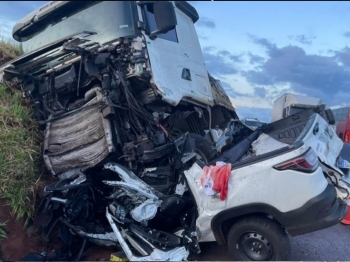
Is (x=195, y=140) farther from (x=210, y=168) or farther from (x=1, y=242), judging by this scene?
(x=1, y=242)

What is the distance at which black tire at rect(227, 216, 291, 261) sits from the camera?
296cm

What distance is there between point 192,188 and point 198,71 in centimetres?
228

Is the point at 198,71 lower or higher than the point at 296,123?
higher

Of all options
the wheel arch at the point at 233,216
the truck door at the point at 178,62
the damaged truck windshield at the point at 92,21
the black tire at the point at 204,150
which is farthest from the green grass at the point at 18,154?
the wheel arch at the point at 233,216

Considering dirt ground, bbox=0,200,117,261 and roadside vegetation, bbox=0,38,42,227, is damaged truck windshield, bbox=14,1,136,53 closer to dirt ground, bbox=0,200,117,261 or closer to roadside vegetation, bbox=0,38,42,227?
roadside vegetation, bbox=0,38,42,227

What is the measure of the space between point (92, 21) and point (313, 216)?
10.8 ft

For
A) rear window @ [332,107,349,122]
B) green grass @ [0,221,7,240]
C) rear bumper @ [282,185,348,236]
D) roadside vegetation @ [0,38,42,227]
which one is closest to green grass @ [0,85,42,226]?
roadside vegetation @ [0,38,42,227]

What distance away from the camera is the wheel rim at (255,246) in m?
3.02

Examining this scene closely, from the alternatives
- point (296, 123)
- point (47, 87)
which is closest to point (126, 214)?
point (47, 87)

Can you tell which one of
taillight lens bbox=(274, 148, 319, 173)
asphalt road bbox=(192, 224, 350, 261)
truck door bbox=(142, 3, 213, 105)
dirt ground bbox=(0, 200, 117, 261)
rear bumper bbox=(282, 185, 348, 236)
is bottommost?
asphalt road bbox=(192, 224, 350, 261)

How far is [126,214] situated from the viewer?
3.54m

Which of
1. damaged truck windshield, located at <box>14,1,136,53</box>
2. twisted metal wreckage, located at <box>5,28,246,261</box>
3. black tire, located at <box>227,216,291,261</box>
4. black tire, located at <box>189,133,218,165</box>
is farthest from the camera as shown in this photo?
damaged truck windshield, located at <box>14,1,136,53</box>

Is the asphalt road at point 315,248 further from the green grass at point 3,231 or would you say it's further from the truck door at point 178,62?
the green grass at point 3,231

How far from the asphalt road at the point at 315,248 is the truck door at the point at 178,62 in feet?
5.80
